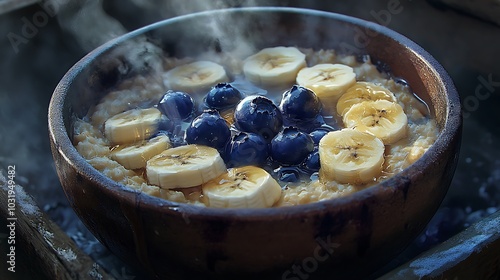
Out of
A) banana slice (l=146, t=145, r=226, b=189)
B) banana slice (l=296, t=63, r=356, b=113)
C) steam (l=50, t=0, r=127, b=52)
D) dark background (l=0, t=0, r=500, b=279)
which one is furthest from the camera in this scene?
steam (l=50, t=0, r=127, b=52)

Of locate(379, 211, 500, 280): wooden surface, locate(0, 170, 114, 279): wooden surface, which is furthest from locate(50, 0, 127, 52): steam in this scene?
locate(379, 211, 500, 280): wooden surface

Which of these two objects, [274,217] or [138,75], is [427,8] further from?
[274,217]

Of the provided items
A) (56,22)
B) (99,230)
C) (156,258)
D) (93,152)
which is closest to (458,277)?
(156,258)

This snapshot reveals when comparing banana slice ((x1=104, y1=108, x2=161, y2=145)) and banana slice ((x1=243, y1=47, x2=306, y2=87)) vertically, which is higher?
banana slice ((x1=243, y1=47, x2=306, y2=87))

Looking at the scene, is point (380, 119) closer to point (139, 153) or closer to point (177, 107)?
point (177, 107)

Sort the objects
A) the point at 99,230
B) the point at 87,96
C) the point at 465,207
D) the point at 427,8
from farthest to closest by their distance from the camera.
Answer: the point at 427,8, the point at 465,207, the point at 87,96, the point at 99,230

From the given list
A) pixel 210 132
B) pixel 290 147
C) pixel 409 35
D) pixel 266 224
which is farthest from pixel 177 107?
pixel 409 35

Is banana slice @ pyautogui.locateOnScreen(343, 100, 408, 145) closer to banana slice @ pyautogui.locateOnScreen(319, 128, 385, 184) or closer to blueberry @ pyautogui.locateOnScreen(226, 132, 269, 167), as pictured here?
banana slice @ pyautogui.locateOnScreen(319, 128, 385, 184)

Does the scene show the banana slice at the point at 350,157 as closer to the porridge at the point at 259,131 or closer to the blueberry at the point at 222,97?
the porridge at the point at 259,131
